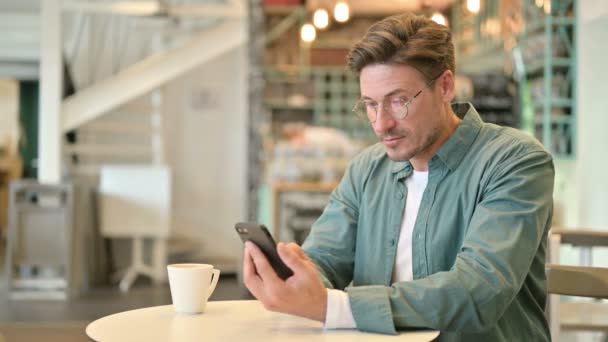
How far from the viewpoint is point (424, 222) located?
1729 mm

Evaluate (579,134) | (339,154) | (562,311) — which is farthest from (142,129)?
(562,311)

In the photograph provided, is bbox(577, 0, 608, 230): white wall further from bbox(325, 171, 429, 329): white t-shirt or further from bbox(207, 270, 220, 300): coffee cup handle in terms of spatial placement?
bbox(207, 270, 220, 300): coffee cup handle

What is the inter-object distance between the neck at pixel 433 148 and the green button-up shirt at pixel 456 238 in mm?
28

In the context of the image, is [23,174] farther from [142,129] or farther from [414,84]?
[414,84]

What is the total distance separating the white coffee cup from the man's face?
0.47 meters

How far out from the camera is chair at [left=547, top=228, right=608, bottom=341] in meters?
2.03

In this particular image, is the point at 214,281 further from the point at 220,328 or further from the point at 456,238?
the point at 456,238

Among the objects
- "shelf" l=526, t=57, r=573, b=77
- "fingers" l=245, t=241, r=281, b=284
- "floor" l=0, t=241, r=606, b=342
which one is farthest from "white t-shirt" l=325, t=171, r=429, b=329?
"shelf" l=526, t=57, r=573, b=77

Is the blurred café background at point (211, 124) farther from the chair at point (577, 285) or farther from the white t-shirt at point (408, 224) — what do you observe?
the white t-shirt at point (408, 224)

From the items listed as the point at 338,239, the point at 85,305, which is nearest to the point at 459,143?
the point at 338,239

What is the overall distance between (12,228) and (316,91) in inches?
149

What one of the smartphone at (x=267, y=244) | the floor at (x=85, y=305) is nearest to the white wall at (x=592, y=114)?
the floor at (x=85, y=305)

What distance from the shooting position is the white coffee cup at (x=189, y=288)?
61.9 inches

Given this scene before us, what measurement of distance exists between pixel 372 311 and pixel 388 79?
20.1 inches
